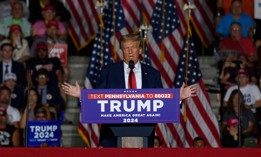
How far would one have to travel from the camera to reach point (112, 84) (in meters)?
11.7

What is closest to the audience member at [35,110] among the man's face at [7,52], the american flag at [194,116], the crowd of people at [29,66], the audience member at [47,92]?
the crowd of people at [29,66]

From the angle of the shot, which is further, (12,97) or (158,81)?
(12,97)

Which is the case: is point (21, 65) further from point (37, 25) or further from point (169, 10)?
point (169, 10)

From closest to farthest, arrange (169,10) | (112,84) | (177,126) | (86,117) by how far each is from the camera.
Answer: (86,117) → (112,84) → (177,126) → (169,10)

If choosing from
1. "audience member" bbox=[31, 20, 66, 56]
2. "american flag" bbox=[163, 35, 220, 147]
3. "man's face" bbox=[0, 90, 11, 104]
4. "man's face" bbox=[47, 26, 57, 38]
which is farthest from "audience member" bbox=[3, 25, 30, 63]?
"american flag" bbox=[163, 35, 220, 147]

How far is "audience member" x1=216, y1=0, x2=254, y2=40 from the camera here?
61.9 ft

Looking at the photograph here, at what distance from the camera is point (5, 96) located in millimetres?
17688

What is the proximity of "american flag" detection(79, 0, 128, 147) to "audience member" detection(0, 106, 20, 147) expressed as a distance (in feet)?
4.04

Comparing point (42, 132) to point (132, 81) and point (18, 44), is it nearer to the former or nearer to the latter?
point (18, 44)

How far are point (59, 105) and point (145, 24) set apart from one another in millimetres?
2123

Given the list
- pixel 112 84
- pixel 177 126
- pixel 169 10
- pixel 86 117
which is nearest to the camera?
pixel 86 117

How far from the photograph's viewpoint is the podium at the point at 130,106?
423 inches

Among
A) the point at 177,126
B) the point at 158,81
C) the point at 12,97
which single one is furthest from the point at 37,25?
the point at 158,81

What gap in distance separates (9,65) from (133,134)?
25.1 ft
